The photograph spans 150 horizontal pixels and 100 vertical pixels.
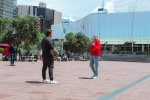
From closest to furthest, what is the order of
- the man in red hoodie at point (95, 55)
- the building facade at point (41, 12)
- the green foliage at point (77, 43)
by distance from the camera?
the man in red hoodie at point (95, 55), the green foliage at point (77, 43), the building facade at point (41, 12)

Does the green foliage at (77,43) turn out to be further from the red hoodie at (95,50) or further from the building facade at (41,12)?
the building facade at (41,12)

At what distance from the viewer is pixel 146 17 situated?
4414 inches

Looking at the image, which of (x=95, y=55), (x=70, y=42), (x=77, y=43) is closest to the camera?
(x=95, y=55)

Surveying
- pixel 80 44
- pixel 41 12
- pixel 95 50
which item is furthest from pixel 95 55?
pixel 41 12

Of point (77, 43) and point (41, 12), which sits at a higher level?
point (41, 12)

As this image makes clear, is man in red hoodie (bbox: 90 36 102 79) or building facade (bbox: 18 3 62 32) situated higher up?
building facade (bbox: 18 3 62 32)

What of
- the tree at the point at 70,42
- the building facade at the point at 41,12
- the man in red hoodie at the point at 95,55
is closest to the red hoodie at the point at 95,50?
the man in red hoodie at the point at 95,55

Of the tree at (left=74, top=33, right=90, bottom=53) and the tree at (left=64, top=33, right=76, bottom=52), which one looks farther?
the tree at (left=64, top=33, right=76, bottom=52)

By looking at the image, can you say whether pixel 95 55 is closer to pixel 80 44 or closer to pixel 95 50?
pixel 95 50

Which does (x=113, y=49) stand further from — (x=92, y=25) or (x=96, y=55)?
(x=96, y=55)

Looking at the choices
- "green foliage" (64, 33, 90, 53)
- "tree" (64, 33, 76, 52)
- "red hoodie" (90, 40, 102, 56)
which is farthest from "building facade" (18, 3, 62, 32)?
"red hoodie" (90, 40, 102, 56)

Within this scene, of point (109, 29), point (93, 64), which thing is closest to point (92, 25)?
point (109, 29)

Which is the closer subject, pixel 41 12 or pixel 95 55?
pixel 95 55

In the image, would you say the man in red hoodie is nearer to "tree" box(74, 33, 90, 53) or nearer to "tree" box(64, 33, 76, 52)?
"tree" box(74, 33, 90, 53)
